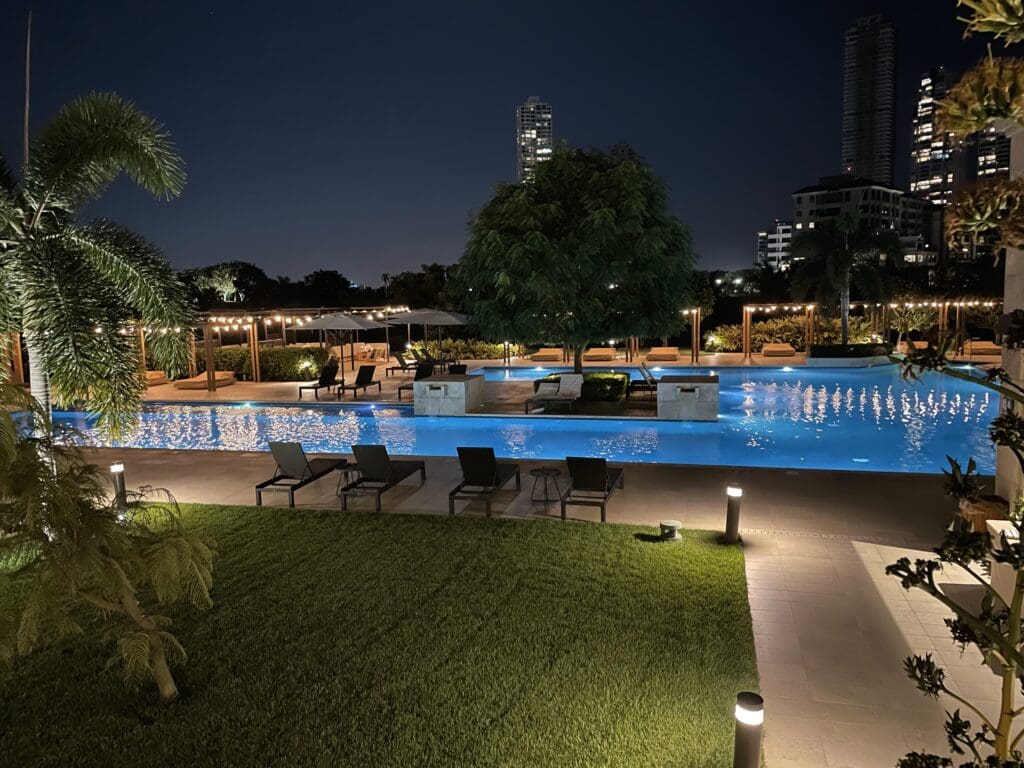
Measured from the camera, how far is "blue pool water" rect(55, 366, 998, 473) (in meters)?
12.9

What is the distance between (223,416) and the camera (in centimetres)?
1841

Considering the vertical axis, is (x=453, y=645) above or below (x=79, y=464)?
below

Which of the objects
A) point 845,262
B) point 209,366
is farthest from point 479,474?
point 845,262

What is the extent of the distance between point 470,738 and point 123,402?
5.17 meters

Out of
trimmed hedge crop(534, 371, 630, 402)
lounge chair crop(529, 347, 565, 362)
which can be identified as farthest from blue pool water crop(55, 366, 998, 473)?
lounge chair crop(529, 347, 565, 362)

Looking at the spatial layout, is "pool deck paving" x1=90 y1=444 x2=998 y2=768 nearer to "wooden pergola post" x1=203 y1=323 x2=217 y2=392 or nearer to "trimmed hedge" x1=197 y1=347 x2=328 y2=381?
"wooden pergola post" x1=203 y1=323 x2=217 y2=392

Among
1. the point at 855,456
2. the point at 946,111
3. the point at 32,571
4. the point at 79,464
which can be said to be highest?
the point at 946,111

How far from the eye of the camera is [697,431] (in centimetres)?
1496

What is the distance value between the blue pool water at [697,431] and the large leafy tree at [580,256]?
109 inches

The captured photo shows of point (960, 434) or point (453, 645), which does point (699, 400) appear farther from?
point (453, 645)

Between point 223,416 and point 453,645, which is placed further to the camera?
point 223,416

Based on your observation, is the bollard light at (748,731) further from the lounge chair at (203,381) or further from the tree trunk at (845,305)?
the tree trunk at (845,305)

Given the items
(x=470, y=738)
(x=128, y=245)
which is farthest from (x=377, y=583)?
(x=128, y=245)

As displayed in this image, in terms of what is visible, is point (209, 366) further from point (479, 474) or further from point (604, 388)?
point (479, 474)
